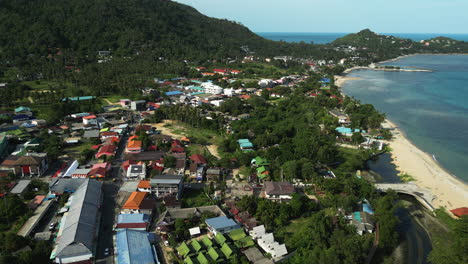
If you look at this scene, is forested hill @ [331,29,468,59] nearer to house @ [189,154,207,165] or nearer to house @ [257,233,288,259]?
house @ [189,154,207,165]

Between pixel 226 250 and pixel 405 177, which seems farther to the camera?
pixel 405 177

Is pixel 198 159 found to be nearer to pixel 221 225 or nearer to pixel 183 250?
pixel 221 225

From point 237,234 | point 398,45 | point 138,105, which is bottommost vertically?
point 237,234

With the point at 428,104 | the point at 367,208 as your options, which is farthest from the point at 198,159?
the point at 428,104

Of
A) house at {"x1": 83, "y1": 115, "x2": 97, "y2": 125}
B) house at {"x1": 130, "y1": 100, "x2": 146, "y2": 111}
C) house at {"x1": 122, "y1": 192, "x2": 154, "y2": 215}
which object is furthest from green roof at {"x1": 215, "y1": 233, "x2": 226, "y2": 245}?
house at {"x1": 130, "y1": 100, "x2": 146, "y2": 111}

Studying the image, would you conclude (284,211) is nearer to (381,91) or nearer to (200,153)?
(200,153)

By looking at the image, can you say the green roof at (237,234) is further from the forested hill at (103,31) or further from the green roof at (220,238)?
the forested hill at (103,31)

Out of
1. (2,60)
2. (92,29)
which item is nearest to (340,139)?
(2,60)
